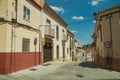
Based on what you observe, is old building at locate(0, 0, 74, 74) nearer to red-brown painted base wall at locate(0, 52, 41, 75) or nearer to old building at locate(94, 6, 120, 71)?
red-brown painted base wall at locate(0, 52, 41, 75)

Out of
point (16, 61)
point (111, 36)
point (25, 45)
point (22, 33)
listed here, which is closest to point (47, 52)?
point (25, 45)

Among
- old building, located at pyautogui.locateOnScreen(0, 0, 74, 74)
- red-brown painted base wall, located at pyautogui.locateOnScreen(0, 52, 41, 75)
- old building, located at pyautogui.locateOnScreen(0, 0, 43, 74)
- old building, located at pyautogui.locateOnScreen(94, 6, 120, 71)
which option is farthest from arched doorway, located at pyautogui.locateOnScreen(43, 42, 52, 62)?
old building, located at pyautogui.locateOnScreen(94, 6, 120, 71)

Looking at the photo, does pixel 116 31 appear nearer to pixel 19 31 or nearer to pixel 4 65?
pixel 19 31

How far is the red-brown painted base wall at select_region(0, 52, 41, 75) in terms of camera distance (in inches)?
420

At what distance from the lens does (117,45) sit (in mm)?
13664

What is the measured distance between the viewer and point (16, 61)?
1188 cm

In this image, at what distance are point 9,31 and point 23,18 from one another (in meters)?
2.47

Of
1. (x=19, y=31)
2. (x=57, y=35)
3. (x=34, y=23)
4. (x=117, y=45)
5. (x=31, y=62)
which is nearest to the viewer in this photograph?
(x=19, y=31)

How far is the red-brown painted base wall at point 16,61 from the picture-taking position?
10672mm

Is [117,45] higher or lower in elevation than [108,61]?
higher

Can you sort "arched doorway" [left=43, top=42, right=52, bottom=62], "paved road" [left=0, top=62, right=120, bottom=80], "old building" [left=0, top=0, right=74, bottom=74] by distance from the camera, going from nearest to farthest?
"paved road" [left=0, top=62, right=120, bottom=80]
"old building" [left=0, top=0, right=74, bottom=74]
"arched doorway" [left=43, top=42, right=52, bottom=62]

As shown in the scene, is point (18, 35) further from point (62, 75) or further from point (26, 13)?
point (62, 75)

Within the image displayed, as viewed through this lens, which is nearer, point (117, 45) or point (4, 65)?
point (4, 65)

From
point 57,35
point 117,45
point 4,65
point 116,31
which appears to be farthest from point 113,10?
point 57,35
